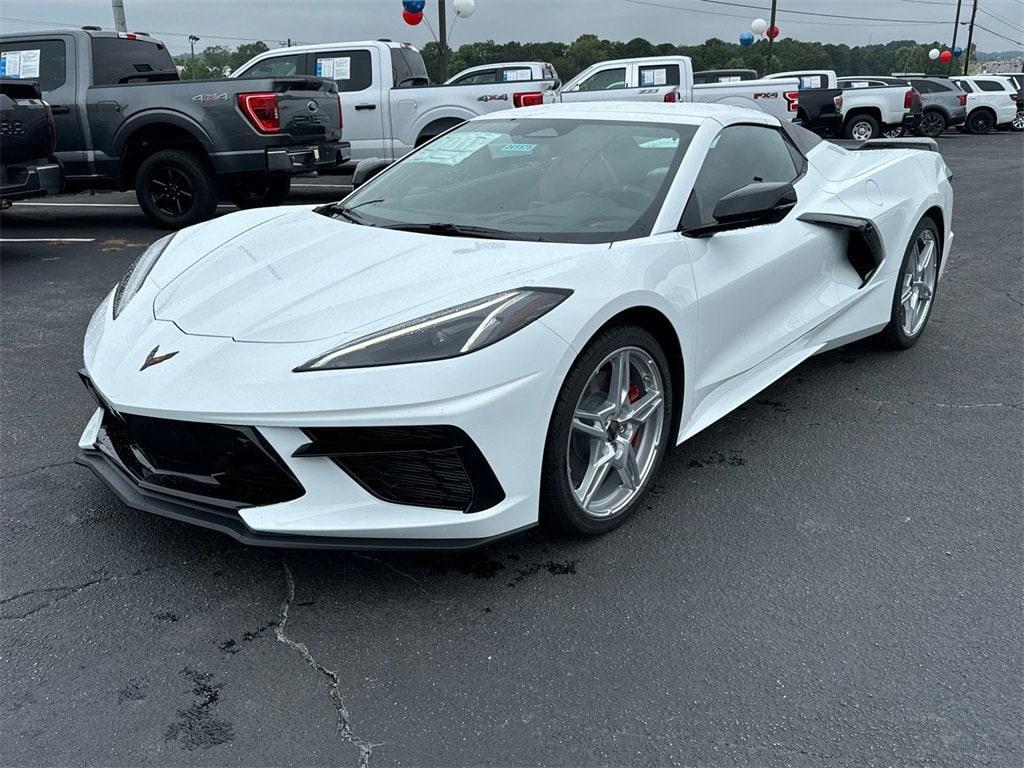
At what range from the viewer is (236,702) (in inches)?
88.6

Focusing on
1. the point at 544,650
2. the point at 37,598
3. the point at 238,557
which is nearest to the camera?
the point at 544,650

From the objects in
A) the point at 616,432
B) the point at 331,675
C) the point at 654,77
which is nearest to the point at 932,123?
the point at 654,77

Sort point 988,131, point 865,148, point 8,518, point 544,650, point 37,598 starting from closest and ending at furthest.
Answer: point 544,650 → point 37,598 → point 8,518 → point 865,148 → point 988,131

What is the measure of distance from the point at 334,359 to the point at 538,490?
0.71 meters

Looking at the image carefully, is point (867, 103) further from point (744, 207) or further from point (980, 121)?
point (744, 207)

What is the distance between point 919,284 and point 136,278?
4.02 metres

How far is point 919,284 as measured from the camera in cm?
504

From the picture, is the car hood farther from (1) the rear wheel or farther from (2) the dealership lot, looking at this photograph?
(1) the rear wheel

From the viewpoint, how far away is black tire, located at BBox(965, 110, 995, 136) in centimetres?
2614

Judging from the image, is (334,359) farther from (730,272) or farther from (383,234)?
(730,272)

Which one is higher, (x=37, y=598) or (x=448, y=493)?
(x=448, y=493)

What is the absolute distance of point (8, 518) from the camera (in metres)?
3.13

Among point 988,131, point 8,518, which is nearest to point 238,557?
point 8,518

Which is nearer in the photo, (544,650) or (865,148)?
(544,650)
